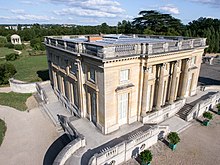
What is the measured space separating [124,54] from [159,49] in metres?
4.21

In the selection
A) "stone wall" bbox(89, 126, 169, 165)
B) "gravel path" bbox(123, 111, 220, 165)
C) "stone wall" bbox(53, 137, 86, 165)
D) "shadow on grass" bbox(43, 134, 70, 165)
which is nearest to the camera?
"stone wall" bbox(53, 137, 86, 165)

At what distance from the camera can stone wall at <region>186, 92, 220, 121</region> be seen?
21.1m

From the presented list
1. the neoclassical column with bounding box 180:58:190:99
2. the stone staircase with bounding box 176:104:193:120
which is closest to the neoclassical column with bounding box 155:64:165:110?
the stone staircase with bounding box 176:104:193:120

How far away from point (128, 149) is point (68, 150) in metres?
5.26

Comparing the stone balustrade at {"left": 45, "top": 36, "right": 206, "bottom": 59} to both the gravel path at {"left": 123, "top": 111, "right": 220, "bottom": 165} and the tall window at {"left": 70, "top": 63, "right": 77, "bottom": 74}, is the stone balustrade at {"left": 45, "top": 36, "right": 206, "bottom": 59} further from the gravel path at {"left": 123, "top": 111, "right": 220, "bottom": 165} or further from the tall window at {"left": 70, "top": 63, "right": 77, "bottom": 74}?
the gravel path at {"left": 123, "top": 111, "right": 220, "bottom": 165}

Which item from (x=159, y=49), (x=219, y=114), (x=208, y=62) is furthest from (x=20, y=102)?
(x=208, y=62)

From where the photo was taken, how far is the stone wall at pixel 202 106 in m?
21.1

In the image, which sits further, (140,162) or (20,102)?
(20,102)

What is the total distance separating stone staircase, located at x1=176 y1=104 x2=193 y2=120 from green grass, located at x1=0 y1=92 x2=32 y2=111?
22990mm

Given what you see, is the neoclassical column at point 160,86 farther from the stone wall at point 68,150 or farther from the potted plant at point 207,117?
the stone wall at point 68,150

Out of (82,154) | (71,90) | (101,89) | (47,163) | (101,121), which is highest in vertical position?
(101,89)

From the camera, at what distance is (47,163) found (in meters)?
15.6

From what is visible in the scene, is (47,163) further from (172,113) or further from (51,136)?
(172,113)

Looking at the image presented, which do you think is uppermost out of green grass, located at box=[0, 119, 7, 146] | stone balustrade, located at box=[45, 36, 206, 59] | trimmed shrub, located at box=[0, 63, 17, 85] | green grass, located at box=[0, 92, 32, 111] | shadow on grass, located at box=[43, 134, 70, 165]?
stone balustrade, located at box=[45, 36, 206, 59]
